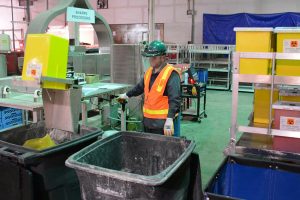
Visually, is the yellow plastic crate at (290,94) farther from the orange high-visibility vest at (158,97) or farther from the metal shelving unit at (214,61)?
the metal shelving unit at (214,61)

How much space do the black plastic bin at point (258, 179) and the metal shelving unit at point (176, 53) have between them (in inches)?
289

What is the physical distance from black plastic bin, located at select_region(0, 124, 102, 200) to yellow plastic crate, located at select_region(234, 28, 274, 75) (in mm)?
1385

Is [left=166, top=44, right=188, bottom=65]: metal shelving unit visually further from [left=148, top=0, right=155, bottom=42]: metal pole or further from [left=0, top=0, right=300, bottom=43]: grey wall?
[left=148, top=0, right=155, bottom=42]: metal pole

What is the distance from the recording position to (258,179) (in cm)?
243

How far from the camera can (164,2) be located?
11578 millimetres

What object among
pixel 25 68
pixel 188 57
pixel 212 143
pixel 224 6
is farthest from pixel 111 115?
pixel 224 6

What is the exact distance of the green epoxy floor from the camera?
431 cm

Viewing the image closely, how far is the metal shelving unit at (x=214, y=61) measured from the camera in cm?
968

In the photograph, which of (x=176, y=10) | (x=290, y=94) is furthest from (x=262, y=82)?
(x=176, y=10)

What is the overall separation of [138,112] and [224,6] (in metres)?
6.75

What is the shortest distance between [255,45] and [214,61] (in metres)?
7.56

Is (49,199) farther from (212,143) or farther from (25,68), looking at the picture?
(212,143)

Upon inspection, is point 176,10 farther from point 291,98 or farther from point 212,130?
point 291,98

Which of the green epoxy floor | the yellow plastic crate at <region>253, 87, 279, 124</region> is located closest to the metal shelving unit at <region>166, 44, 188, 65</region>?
the green epoxy floor
